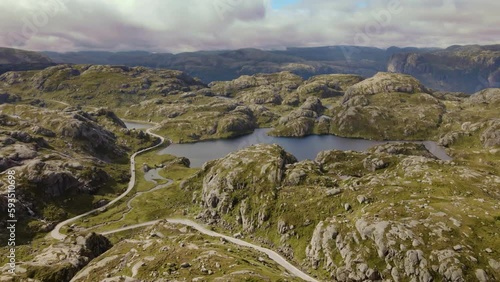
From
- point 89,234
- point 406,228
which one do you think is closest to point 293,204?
point 406,228

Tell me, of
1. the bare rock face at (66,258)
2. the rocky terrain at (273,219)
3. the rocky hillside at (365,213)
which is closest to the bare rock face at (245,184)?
the rocky hillside at (365,213)

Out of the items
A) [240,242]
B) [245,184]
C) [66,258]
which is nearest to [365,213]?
[240,242]

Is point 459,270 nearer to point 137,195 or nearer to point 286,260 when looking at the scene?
point 286,260

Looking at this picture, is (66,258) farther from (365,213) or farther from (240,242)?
(365,213)

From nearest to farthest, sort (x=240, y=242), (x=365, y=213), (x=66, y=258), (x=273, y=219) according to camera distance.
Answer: (x=66, y=258) → (x=365, y=213) → (x=240, y=242) → (x=273, y=219)

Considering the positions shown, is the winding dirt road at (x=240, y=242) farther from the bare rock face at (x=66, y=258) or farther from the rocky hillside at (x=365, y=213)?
the bare rock face at (x=66, y=258)

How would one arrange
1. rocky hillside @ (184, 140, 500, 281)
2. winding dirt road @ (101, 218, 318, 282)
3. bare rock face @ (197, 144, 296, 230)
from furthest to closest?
bare rock face @ (197, 144, 296, 230), winding dirt road @ (101, 218, 318, 282), rocky hillside @ (184, 140, 500, 281)

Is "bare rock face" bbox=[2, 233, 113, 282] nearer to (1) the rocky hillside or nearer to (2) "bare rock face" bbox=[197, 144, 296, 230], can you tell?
(1) the rocky hillside

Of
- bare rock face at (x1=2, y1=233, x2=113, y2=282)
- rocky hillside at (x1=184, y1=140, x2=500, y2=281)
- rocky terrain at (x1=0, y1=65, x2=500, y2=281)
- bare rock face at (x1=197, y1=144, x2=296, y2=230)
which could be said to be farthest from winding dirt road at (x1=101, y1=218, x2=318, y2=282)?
bare rock face at (x1=2, y1=233, x2=113, y2=282)
